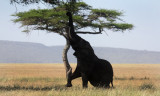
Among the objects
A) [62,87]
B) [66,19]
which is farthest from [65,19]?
[62,87]

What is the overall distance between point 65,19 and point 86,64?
665 inches

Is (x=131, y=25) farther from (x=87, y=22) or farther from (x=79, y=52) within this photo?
(x=79, y=52)

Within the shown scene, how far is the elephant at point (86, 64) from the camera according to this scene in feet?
47.0

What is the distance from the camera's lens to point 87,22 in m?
32.6

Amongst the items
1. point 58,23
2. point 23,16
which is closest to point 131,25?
point 58,23

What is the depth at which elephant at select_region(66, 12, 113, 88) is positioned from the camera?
14328 mm

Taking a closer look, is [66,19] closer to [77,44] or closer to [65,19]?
[65,19]

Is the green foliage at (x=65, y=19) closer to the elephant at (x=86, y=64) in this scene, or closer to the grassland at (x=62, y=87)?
the grassland at (x=62, y=87)

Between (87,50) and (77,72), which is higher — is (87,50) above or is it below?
above

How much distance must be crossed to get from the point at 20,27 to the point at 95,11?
6790 mm

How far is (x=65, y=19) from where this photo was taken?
1225 inches

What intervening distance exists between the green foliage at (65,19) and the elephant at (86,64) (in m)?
16.0

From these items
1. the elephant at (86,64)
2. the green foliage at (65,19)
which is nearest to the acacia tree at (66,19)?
the green foliage at (65,19)

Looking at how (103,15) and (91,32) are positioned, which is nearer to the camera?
(91,32)
